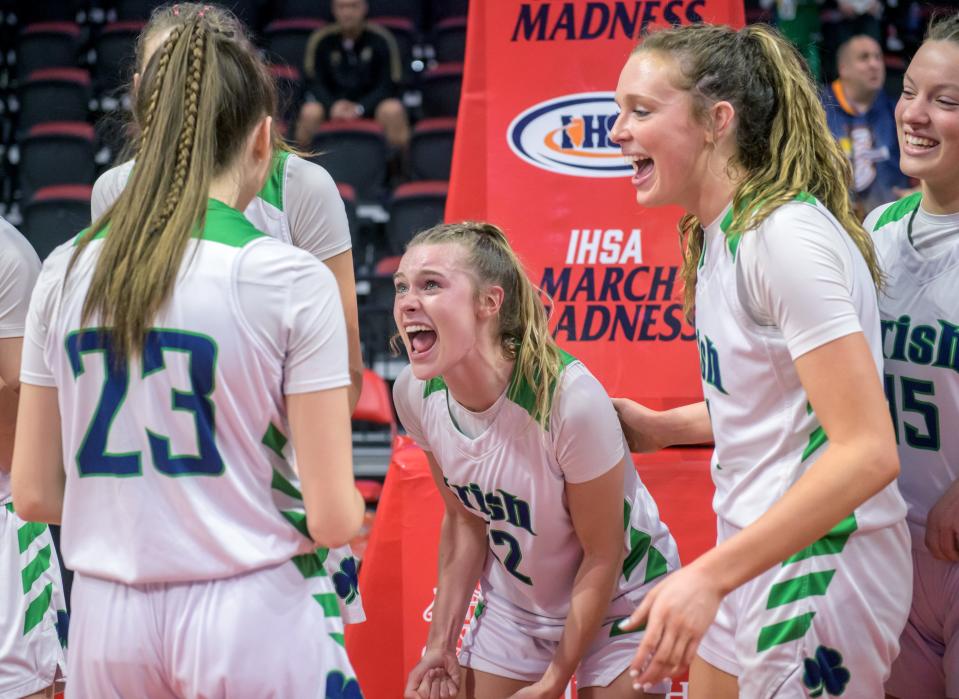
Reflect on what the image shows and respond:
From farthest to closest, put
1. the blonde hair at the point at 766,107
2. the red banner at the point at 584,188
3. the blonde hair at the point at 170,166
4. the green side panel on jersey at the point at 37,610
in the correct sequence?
the red banner at the point at 584,188 < the green side panel on jersey at the point at 37,610 < the blonde hair at the point at 766,107 < the blonde hair at the point at 170,166

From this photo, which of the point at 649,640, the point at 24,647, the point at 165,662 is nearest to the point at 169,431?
the point at 165,662

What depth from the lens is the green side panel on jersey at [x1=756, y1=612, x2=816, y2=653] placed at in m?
1.83

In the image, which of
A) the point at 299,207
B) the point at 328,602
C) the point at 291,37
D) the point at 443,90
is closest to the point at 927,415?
the point at 328,602

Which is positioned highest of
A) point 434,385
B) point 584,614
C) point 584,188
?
point 584,188

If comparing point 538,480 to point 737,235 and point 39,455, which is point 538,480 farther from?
point 39,455

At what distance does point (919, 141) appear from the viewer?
2.25 meters

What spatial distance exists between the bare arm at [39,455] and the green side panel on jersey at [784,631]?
1.12 meters

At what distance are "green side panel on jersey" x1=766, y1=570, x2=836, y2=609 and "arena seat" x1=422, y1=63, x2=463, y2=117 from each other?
262 inches

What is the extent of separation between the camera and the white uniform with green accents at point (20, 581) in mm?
2250

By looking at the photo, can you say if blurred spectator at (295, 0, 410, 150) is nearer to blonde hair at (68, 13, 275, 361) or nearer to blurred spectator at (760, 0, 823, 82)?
blurred spectator at (760, 0, 823, 82)

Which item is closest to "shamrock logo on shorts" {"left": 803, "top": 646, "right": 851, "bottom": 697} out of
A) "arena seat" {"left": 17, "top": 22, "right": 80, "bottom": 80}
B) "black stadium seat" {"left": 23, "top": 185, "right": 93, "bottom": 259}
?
"black stadium seat" {"left": 23, "top": 185, "right": 93, "bottom": 259}

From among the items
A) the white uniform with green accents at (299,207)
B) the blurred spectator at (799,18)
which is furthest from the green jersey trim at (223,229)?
the blurred spectator at (799,18)

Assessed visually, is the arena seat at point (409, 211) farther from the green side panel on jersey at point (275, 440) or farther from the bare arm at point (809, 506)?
the bare arm at point (809, 506)

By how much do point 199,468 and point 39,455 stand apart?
291 millimetres
